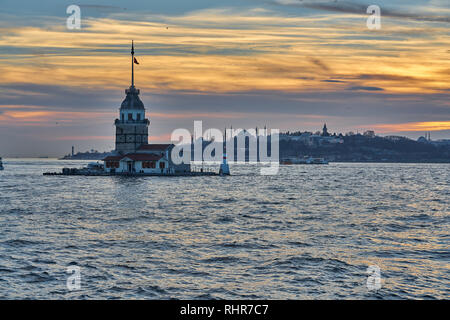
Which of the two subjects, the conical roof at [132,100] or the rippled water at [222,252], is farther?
the conical roof at [132,100]

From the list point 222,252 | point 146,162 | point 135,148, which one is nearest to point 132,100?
point 135,148

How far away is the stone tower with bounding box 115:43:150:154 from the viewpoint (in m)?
114

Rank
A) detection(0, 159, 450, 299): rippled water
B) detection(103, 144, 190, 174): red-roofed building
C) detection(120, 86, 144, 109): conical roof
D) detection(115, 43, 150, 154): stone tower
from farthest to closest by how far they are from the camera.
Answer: detection(120, 86, 144, 109): conical roof < detection(115, 43, 150, 154): stone tower < detection(103, 144, 190, 174): red-roofed building < detection(0, 159, 450, 299): rippled water

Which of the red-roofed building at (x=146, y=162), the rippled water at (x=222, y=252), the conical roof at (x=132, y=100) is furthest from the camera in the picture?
the conical roof at (x=132, y=100)

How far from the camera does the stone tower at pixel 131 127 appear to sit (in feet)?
374

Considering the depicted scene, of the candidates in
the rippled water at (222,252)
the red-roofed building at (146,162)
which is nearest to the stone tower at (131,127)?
the red-roofed building at (146,162)

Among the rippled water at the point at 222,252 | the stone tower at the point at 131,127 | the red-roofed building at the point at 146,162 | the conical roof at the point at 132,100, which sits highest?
the conical roof at the point at 132,100

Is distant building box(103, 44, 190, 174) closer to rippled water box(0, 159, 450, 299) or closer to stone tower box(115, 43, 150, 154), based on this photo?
stone tower box(115, 43, 150, 154)

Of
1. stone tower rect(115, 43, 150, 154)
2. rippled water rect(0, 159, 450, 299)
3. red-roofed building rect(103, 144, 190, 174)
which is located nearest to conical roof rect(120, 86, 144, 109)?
stone tower rect(115, 43, 150, 154)

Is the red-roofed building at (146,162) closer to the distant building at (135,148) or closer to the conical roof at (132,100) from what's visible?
the distant building at (135,148)

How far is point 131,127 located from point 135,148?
4994mm

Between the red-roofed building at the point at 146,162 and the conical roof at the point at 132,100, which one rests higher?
the conical roof at the point at 132,100
